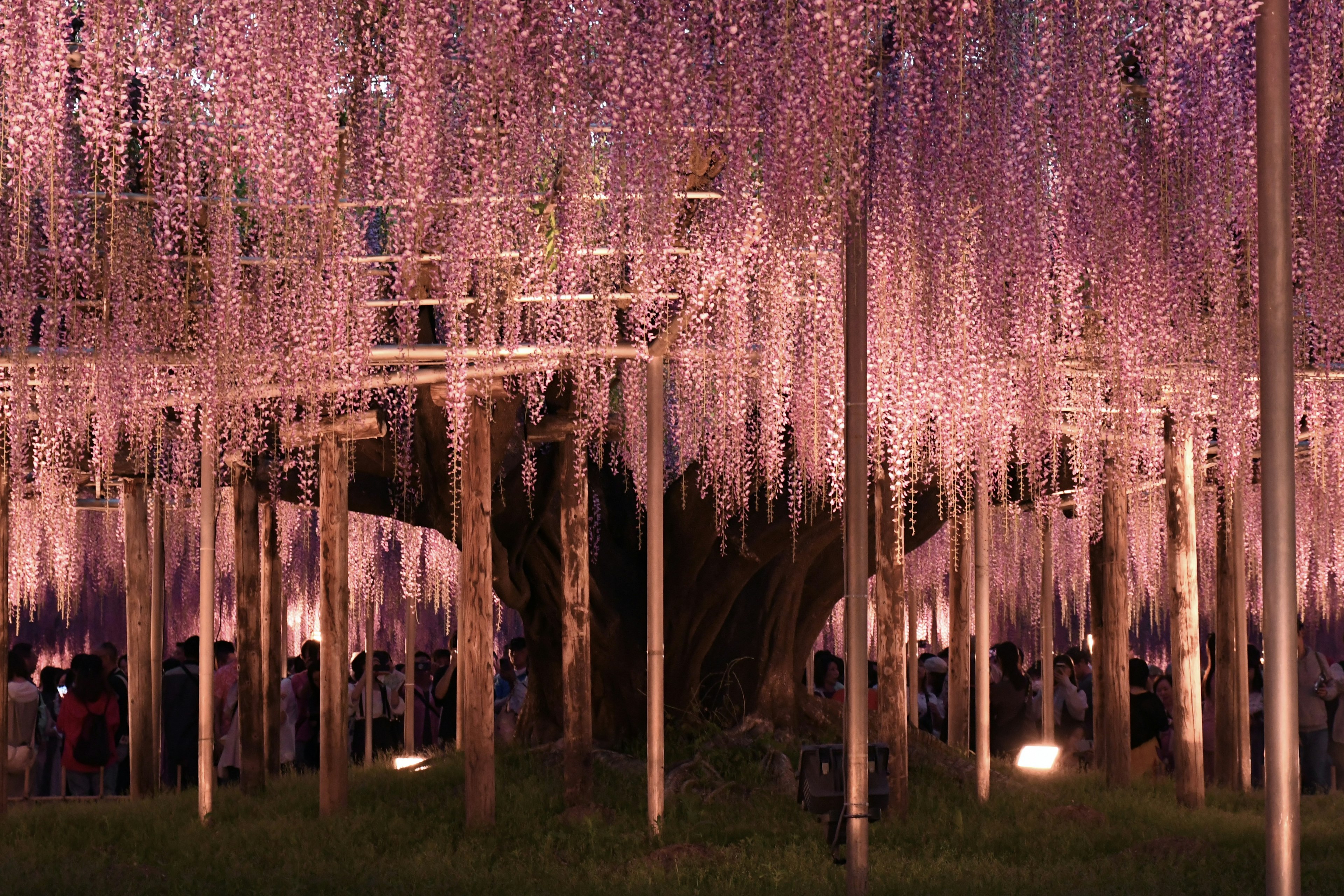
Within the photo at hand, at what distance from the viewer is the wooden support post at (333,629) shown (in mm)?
10414

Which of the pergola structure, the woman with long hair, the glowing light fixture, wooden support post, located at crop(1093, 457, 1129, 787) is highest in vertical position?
the pergola structure

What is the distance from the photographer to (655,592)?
965cm

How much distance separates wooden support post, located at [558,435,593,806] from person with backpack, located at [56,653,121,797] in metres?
4.21

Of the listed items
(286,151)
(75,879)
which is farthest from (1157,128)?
(75,879)

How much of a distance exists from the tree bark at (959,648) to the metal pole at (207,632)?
568cm

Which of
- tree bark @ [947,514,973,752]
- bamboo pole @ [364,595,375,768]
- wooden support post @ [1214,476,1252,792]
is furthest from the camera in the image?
bamboo pole @ [364,595,375,768]

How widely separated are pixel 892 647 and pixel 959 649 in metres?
4.54

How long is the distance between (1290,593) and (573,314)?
4597 mm

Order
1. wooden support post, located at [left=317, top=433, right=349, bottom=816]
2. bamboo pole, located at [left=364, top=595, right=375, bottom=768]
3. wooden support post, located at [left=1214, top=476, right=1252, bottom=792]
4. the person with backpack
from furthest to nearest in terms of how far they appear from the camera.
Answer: bamboo pole, located at [left=364, top=595, right=375, bottom=768] < the person with backpack < wooden support post, located at [left=1214, top=476, right=1252, bottom=792] < wooden support post, located at [left=317, top=433, right=349, bottom=816]

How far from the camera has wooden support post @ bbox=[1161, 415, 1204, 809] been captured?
1101 cm

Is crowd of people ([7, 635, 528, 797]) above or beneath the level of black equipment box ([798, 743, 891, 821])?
beneath

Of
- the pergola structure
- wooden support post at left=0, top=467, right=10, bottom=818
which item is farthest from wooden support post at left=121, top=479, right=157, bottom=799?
wooden support post at left=0, top=467, right=10, bottom=818

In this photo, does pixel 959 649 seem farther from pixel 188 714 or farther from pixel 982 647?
pixel 188 714

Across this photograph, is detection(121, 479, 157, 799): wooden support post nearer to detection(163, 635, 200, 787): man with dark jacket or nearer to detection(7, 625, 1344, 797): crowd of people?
detection(7, 625, 1344, 797): crowd of people
